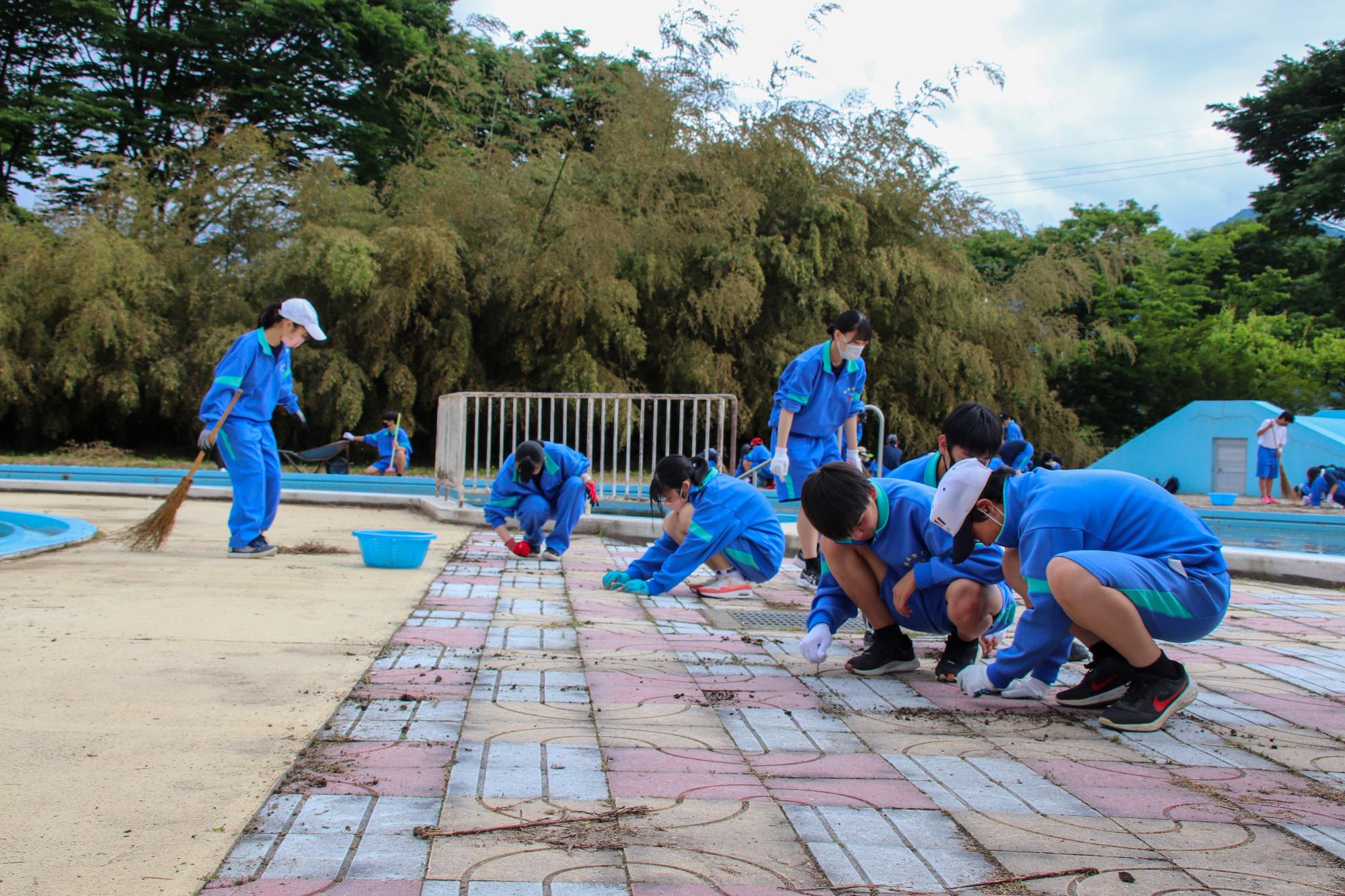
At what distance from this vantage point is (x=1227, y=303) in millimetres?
26844

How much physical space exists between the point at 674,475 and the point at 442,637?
1.49 meters

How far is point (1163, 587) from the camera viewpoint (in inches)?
104

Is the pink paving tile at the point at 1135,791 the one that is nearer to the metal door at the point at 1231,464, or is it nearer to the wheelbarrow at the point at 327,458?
the wheelbarrow at the point at 327,458

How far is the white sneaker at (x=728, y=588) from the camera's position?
503 centimetres

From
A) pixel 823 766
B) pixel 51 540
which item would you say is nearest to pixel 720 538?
pixel 823 766

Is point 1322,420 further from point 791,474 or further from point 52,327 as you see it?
point 52,327

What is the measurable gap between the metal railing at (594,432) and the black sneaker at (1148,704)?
539cm

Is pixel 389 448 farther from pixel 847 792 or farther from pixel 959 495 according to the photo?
pixel 847 792

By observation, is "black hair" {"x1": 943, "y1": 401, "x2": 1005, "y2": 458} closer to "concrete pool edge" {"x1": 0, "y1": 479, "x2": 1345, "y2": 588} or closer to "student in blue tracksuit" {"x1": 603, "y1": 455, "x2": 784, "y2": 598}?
"student in blue tracksuit" {"x1": 603, "y1": 455, "x2": 784, "y2": 598}

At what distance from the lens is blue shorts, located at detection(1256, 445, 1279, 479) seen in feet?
48.8

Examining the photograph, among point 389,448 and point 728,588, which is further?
point 389,448

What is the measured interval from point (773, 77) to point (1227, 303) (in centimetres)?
1696

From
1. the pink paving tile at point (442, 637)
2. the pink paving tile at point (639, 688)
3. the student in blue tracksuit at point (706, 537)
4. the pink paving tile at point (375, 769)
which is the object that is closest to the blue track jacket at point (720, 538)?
the student in blue tracksuit at point (706, 537)

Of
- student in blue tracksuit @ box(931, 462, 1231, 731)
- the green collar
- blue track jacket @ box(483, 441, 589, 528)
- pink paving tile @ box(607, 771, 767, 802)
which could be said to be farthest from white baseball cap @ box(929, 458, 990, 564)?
blue track jacket @ box(483, 441, 589, 528)
